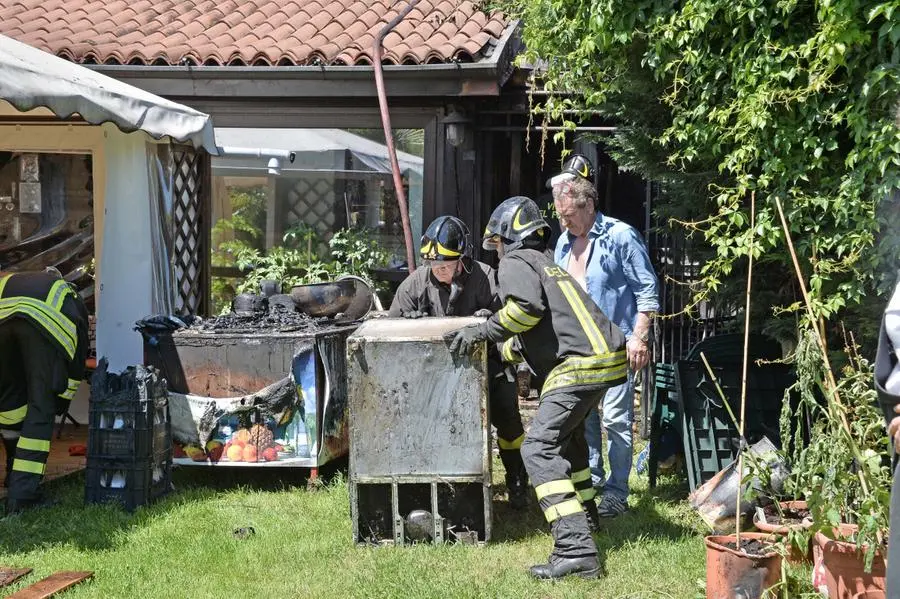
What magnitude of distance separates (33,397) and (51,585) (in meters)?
1.71

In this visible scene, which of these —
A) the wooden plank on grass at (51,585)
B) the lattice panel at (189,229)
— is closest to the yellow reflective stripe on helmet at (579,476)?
the wooden plank on grass at (51,585)

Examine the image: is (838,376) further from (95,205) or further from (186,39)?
(186,39)

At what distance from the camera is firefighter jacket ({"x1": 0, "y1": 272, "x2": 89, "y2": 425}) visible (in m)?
6.08

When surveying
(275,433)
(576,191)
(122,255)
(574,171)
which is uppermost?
(574,171)

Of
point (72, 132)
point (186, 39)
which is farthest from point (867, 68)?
point (186, 39)

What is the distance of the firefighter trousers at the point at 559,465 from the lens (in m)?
4.89

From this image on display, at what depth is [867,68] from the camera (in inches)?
194

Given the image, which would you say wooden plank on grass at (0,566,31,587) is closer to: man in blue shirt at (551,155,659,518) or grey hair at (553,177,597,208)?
man in blue shirt at (551,155,659,518)

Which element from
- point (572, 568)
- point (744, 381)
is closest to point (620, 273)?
point (744, 381)

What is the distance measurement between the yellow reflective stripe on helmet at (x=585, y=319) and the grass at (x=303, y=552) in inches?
41.2

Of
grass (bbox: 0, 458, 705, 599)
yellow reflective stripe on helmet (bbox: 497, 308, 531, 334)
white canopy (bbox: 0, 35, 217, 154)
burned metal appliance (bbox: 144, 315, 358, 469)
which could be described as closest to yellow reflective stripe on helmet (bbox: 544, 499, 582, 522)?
grass (bbox: 0, 458, 705, 599)

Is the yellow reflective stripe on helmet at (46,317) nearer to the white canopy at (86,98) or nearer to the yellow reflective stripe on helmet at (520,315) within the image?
the white canopy at (86,98)

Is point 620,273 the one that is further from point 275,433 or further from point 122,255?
point 122,255

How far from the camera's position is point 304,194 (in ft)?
35.4
